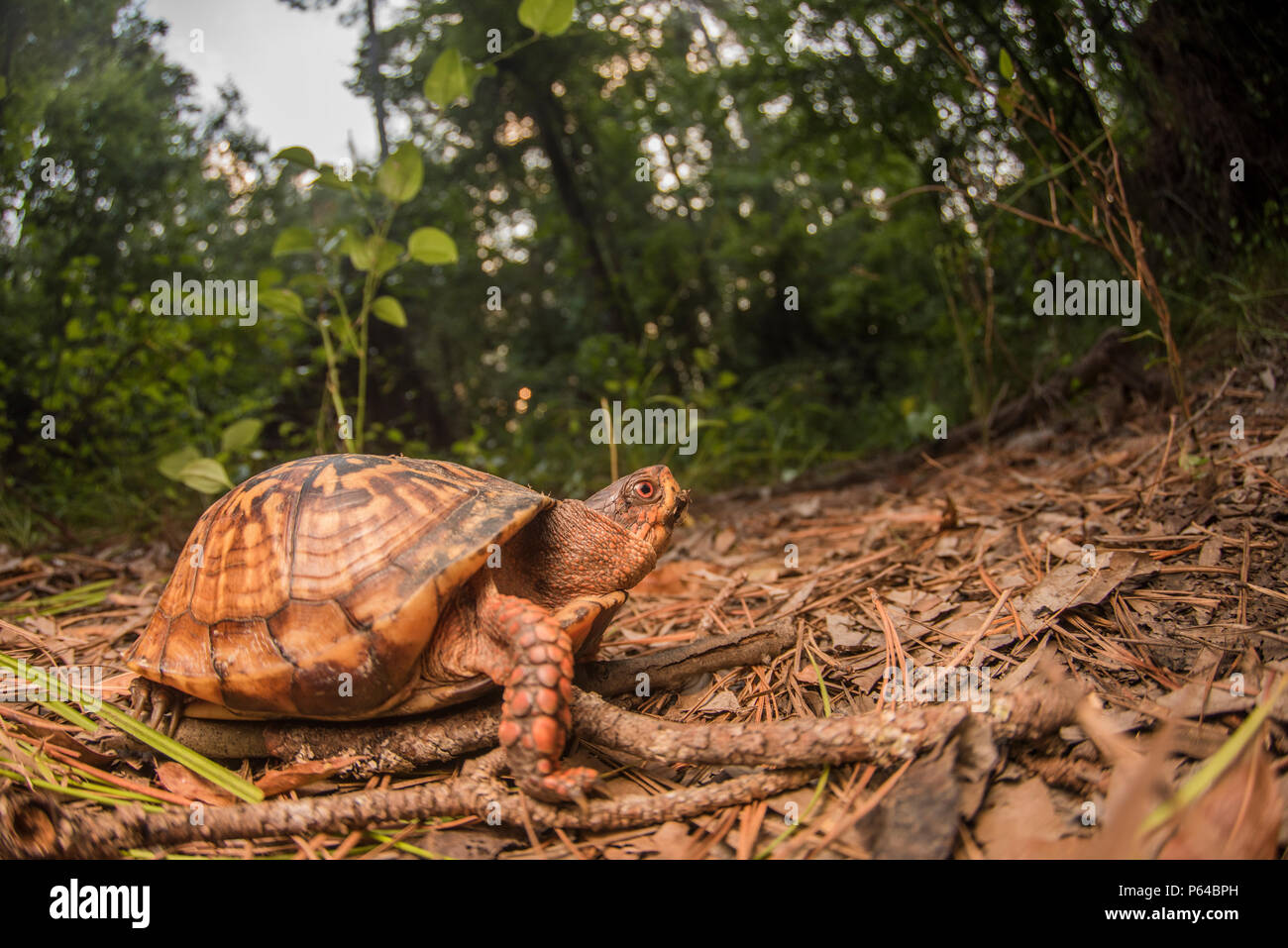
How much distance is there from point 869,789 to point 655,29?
32.2ft

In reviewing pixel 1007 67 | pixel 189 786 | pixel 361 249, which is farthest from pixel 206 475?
pixel 1007 67

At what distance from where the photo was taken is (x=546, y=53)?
7.45 metres

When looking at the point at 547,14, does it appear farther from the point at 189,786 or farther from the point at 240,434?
the point at 189,786

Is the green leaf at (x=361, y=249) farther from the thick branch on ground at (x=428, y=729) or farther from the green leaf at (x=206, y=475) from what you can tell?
the thick branch on ground at (x=428, y=729)

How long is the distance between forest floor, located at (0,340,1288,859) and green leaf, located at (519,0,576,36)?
2527mm

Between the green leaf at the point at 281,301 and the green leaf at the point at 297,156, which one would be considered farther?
the green leaf at the point at 281,301

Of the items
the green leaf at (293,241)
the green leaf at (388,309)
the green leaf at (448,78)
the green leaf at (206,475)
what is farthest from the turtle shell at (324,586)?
the green leaf at (448,78)

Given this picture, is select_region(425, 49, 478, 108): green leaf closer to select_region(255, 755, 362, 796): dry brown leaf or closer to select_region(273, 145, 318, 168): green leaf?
select_region(273, 145, 318, 168): green leaf

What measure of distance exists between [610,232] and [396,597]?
8.90 m

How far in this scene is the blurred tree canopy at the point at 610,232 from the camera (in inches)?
137

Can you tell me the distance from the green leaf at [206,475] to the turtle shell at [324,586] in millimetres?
1268
